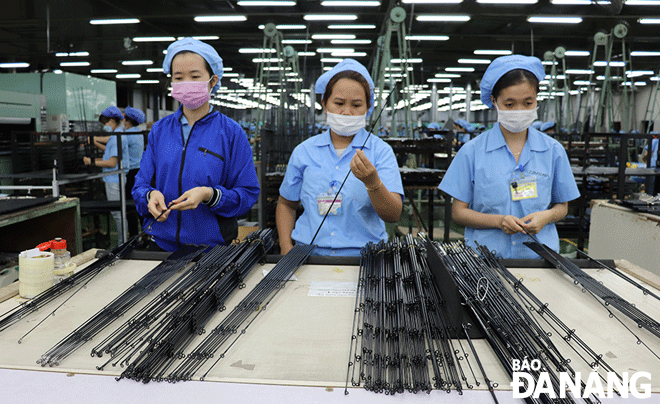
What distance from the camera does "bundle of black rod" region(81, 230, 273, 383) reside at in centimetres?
82

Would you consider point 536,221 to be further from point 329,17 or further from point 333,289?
point 329,17

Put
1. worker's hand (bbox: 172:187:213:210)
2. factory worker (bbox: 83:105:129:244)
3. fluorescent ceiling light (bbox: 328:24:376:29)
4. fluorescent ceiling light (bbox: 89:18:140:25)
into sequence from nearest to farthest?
worker's hand (bbox: 172:187:213:210)
factory worker (bbox: 83:105:129:244)
fluorescent ceiling light (bbox: 89:18:140:25)
fluorescent ceiling light (bbox: 328:24:376:29)

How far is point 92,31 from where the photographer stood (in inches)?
320

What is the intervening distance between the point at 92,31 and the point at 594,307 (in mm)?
9222

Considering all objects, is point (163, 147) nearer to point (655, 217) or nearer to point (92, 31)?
point (655, 217)

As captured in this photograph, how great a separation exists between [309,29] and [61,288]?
8405 millimetres

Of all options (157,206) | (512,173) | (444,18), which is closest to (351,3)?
(444,18)

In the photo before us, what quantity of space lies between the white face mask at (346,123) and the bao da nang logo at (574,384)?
1013 mm

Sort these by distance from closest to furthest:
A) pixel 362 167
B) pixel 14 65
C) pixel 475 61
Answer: pixel 362 167 → pixel 14 65 → pixel 475 61

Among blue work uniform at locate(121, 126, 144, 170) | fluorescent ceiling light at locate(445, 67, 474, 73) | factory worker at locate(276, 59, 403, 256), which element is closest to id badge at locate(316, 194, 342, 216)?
factory worker at locate(276, 59, 403, 256)

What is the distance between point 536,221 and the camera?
1.48 m

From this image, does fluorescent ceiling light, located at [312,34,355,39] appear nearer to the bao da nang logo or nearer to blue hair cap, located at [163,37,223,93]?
blue hair cap, located at [163,37,223,93]

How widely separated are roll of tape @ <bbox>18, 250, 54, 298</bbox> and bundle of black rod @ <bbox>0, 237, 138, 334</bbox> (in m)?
0.02

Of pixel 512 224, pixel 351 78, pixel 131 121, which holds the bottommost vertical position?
pixel 512 224
